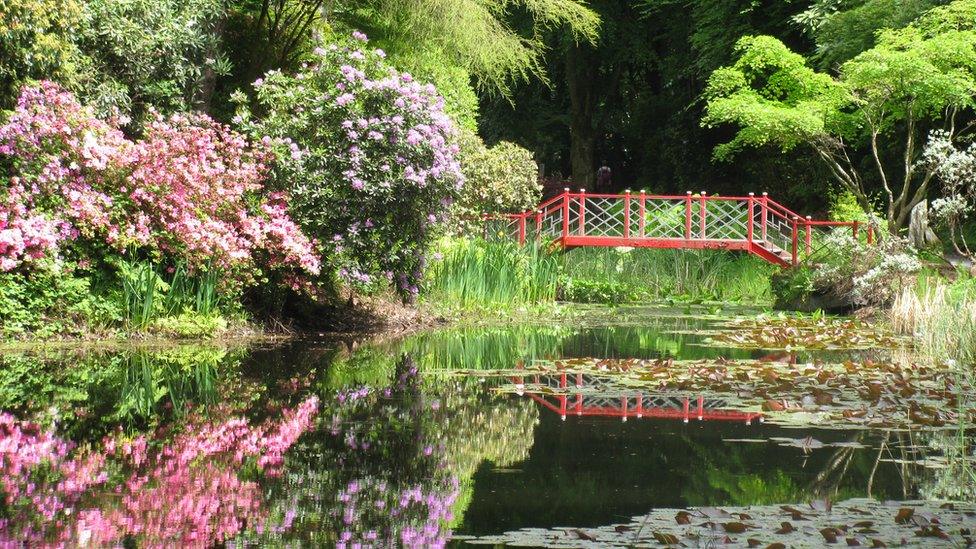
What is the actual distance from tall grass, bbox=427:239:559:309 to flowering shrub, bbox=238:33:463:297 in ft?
7.69

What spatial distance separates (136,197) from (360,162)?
7.51 feet

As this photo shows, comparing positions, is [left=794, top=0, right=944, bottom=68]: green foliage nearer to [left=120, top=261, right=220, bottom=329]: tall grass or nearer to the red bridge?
the red bridge

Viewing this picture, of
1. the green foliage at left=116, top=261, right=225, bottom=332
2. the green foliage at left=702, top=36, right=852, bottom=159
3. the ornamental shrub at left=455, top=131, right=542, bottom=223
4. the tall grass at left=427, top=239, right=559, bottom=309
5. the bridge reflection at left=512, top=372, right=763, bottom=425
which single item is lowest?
the bridge reflection at left=512, top=372, right=763, bottom=425

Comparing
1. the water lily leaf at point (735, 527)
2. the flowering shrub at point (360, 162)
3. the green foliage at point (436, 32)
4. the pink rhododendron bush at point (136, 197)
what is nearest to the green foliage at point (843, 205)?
the green foliage at point (436, 32)

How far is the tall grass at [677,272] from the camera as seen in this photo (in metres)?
24.2

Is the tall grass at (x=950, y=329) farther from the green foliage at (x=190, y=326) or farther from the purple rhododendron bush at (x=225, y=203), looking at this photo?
the green foliage at (x=190, y=326)

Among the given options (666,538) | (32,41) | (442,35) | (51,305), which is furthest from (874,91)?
(666,538)

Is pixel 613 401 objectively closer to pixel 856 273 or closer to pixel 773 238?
pixel 856 273

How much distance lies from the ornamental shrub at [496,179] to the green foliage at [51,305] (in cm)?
766

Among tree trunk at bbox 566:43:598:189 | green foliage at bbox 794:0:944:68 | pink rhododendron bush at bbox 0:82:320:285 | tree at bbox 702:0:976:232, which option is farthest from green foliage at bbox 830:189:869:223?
pink rhododendron bush at bbox 0:82:320:285

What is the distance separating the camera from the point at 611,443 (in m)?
6.95

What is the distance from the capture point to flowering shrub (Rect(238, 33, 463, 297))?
44.2ft

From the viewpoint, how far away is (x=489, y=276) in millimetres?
17656

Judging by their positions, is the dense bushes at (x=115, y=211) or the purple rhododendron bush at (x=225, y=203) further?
the purple rhododendron bush at (x=225, y=203)
